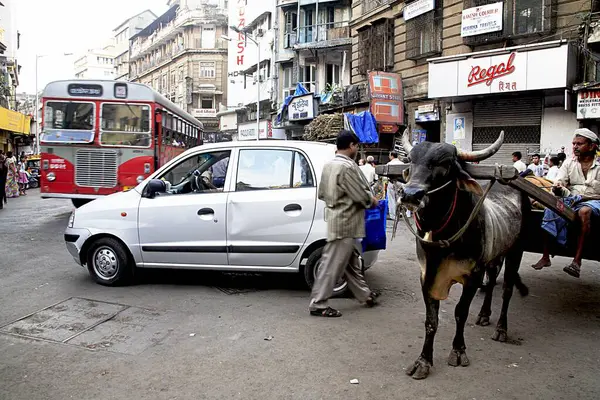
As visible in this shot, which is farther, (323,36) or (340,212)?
(323,36)

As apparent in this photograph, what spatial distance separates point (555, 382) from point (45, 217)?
46.6 ft

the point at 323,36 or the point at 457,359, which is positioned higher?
the point at 323,36

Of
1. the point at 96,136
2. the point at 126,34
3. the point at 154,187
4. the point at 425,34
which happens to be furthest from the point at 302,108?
the point at 126,34

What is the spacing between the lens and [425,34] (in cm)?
2022

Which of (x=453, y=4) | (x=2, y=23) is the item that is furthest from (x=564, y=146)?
(x=2, y=23)

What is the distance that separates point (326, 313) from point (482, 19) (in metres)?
14.5

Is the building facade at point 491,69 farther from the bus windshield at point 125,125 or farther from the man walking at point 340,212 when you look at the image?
the man walking at point 340,212

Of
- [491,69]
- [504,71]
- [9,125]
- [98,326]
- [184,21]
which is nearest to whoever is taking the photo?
[98,326]

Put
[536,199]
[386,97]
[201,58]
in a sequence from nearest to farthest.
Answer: [536,199]
[386,97]
[201,58]

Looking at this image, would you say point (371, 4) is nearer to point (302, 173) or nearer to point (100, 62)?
point (302, 173)

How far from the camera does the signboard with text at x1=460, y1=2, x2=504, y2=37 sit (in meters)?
16.4

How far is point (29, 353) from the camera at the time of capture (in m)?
4.55

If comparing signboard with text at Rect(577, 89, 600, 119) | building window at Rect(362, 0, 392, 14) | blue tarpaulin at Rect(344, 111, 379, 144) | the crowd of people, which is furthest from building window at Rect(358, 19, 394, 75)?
the crowd of people

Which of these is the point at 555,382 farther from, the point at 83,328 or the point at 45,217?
the point at 45,217
